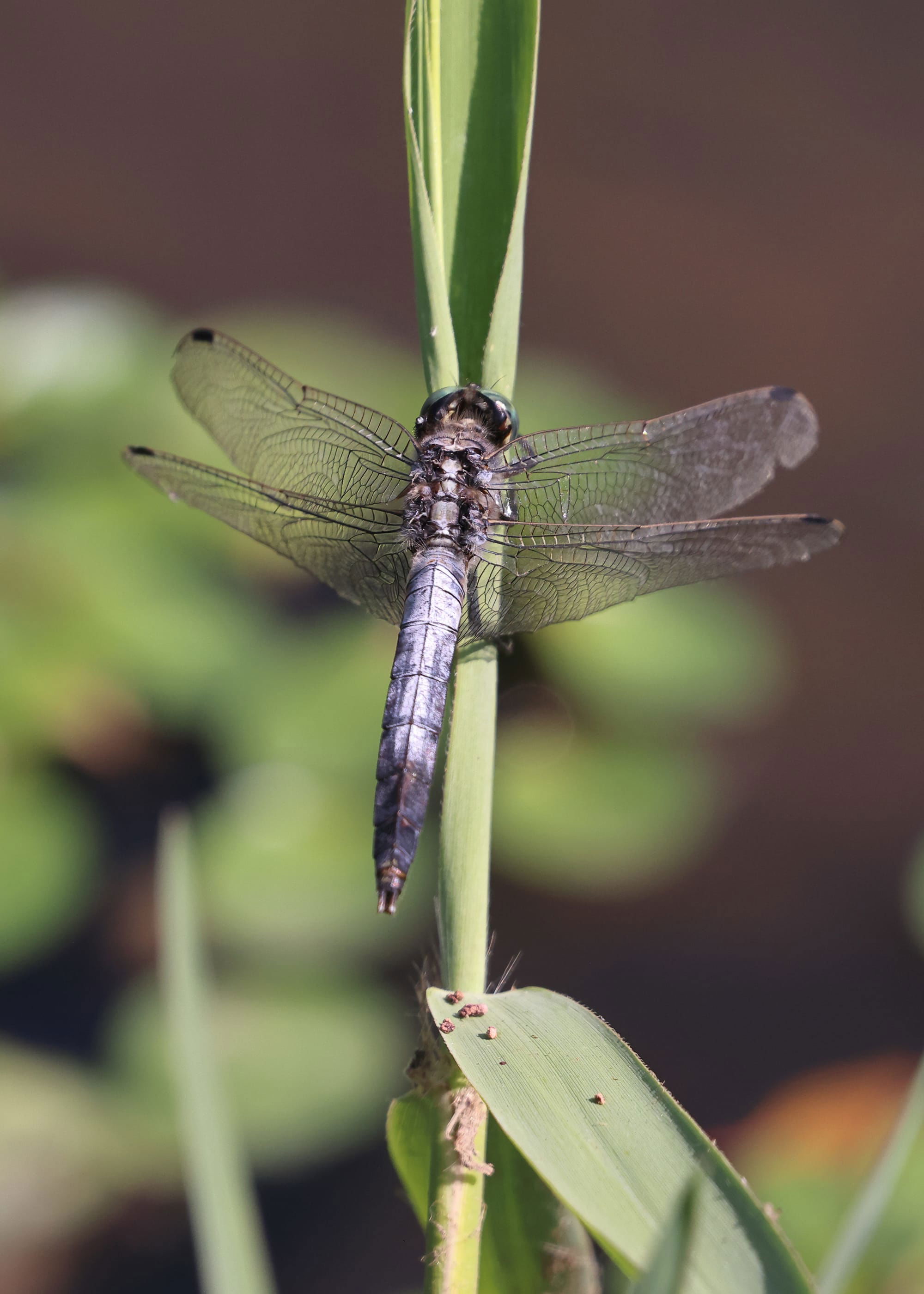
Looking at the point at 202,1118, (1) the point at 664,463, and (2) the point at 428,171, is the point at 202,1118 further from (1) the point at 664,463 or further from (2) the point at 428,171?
(1) the point at 664,463

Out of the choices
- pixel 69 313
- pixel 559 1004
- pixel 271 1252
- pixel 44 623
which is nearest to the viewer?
pixel 559 1004

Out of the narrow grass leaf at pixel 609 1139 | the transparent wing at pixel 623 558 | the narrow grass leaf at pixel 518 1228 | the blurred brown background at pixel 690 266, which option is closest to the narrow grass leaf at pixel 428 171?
the transparent wing at pixel 623 558

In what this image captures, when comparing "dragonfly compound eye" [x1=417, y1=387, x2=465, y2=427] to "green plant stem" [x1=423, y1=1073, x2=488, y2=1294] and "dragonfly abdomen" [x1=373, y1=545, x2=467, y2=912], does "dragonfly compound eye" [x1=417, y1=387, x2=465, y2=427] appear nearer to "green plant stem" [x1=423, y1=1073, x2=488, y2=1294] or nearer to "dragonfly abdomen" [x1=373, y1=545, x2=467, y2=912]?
"dragonfly abdomen" [x1=373, y1=545, x2=467, y2=912]

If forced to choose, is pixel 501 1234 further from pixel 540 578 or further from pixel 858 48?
pixel 858 48

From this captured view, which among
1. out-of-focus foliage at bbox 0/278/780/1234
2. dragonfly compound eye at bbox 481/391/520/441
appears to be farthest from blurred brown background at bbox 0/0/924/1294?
dragonfly compound eye at bbox 481/391/520/441

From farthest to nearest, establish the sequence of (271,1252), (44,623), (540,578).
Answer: (44,623) < (271,1252) < (540,578)

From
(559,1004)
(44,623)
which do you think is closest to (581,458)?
(559,1004)
